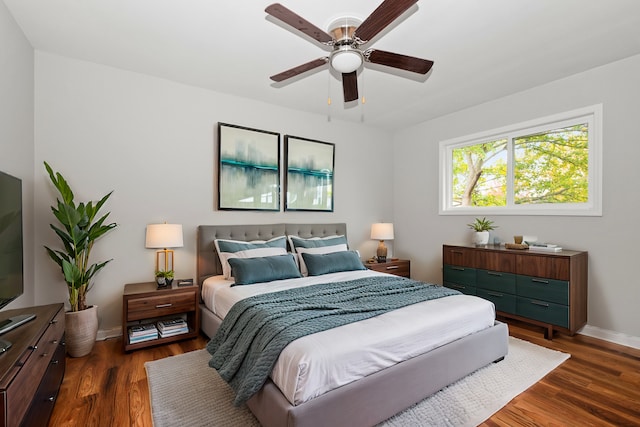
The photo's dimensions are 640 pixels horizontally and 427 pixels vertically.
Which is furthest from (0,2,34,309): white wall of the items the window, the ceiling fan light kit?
the window

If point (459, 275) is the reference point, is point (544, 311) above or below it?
below

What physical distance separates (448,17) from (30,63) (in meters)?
3.53

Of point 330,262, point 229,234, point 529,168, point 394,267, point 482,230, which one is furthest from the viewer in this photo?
point 394,267

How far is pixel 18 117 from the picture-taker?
2461mm

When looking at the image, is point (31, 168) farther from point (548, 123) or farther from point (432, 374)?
point (548, 123)

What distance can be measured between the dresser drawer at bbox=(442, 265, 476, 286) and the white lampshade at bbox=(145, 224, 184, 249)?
3.27m

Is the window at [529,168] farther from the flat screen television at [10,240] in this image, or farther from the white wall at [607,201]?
the flat screen television at [10,240]

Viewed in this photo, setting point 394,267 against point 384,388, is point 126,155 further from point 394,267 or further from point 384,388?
point 394,267

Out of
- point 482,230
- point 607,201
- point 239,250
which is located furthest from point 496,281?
point 239,250

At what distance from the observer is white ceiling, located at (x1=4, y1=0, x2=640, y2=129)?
2.22m

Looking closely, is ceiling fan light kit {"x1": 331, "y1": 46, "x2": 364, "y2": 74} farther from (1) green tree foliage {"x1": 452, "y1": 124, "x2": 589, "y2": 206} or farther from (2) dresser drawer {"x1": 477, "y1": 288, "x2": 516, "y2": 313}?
(2) dresser drawer {"x1": 477, "y1": 288, "x2": 516, "y2": 313}

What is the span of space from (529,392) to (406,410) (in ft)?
3.14

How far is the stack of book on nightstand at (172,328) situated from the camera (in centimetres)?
298

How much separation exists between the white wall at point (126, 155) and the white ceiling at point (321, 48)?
213 mm
